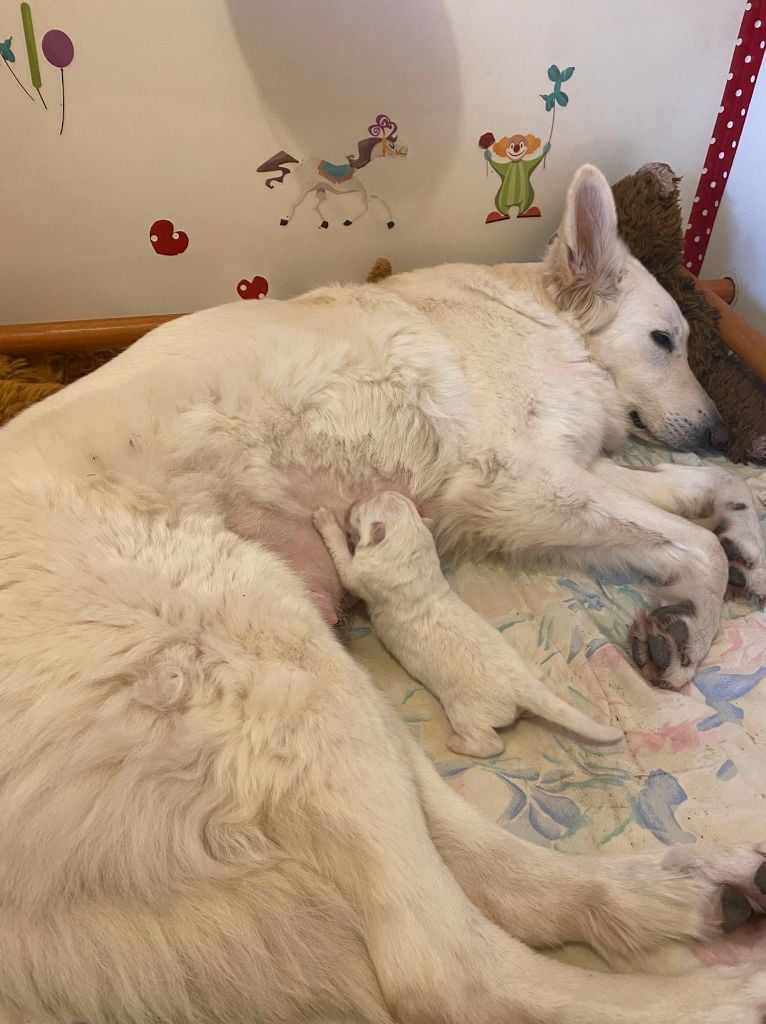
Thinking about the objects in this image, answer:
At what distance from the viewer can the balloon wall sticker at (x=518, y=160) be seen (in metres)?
2.55

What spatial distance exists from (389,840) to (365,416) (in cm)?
116

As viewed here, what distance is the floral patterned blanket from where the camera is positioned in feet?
5.15

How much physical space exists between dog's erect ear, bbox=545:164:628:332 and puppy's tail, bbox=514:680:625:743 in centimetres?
135

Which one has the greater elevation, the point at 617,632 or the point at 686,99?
the point at 686,99

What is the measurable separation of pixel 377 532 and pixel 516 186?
1.63m

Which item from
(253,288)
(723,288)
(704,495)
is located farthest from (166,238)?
(723,288)

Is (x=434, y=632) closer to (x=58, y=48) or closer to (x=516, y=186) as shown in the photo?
(x=516, y=186)

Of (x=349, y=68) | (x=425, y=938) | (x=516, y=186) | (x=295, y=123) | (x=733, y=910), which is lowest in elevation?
(x=733, y=910)

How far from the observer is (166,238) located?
2588 mm

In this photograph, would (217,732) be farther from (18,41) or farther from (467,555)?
(18,41)

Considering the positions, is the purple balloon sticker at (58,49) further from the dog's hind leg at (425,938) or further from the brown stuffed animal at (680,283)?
the dog's hind leg at (425,938)

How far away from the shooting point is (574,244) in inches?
93.0

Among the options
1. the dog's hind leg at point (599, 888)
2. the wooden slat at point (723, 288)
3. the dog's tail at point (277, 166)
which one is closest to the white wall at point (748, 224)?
the wooden slat at point (723, 288)

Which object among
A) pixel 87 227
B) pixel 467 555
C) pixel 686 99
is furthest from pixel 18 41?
pixel 686 99
